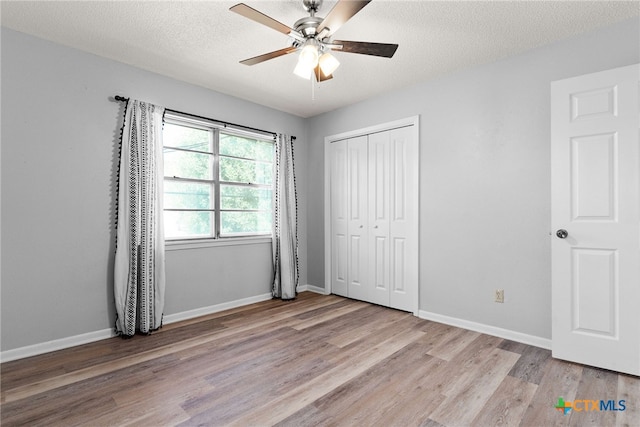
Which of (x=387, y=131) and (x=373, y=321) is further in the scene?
(x=387, y=131)

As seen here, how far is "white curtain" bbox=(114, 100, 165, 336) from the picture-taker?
9.79ft

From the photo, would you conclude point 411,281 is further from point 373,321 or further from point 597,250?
point 597,250

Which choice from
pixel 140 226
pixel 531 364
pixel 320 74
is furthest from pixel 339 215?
pixel 531 364

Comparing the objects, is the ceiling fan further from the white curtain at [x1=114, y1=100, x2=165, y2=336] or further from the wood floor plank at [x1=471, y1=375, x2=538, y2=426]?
the wood floor plank at [x1=471, y1=375, x2=538, y2=426]

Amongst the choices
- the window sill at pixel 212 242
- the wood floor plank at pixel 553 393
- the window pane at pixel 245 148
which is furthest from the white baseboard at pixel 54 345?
the wood floor plank at pixel 553 393

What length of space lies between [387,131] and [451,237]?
56.4 inches

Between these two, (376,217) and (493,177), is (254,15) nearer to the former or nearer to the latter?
(493,177)

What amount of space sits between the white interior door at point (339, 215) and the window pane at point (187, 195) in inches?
64.0

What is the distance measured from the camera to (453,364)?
2.44m

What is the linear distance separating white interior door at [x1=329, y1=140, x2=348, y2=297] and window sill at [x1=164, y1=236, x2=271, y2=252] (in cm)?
92

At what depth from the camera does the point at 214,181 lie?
12.4 ft

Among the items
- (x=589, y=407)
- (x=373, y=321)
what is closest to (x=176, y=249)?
(x=373, y=321)

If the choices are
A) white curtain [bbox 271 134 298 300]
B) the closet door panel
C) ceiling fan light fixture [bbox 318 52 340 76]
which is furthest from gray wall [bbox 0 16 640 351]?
ceiling fan light fixture [bbox 318 52 340 76]

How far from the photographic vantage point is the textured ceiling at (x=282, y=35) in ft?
7.32
